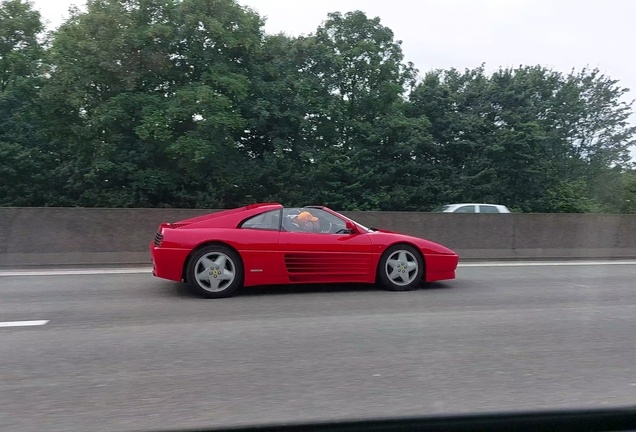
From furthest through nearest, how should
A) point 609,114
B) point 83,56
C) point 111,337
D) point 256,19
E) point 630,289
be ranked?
point 609,114 < point 256,19 < point 83,56 < point 630,289 < point 111,337

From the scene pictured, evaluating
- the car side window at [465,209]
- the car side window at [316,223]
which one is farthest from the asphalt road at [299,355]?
the car side window at [465,209]

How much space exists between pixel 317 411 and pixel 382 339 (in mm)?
2127

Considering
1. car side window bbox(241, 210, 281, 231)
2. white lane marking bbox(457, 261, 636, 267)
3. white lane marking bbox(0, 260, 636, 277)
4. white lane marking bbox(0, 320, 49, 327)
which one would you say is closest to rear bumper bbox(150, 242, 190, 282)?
car side window bbox(241, 210, 281, 231)

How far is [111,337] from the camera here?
19.6ft

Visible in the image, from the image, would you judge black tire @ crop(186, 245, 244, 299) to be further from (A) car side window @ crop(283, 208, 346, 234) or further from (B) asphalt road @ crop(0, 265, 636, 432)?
(A) car side window @ crop(283, 208, 346, 234)

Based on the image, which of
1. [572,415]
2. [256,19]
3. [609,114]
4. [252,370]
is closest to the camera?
[572,415]

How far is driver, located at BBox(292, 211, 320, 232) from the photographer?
8.70 meters

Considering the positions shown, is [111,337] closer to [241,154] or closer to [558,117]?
[241,154]

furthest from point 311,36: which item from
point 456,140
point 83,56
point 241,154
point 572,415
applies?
point 572,415

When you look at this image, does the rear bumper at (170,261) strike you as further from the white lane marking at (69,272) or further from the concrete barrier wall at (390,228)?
the concrete barrier wall at (390,228)

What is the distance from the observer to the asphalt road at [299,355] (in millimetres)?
4062

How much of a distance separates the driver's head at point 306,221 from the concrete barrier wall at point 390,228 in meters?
4.51

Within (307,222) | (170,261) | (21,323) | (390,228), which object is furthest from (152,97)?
(21,323)

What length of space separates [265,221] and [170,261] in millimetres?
1429
